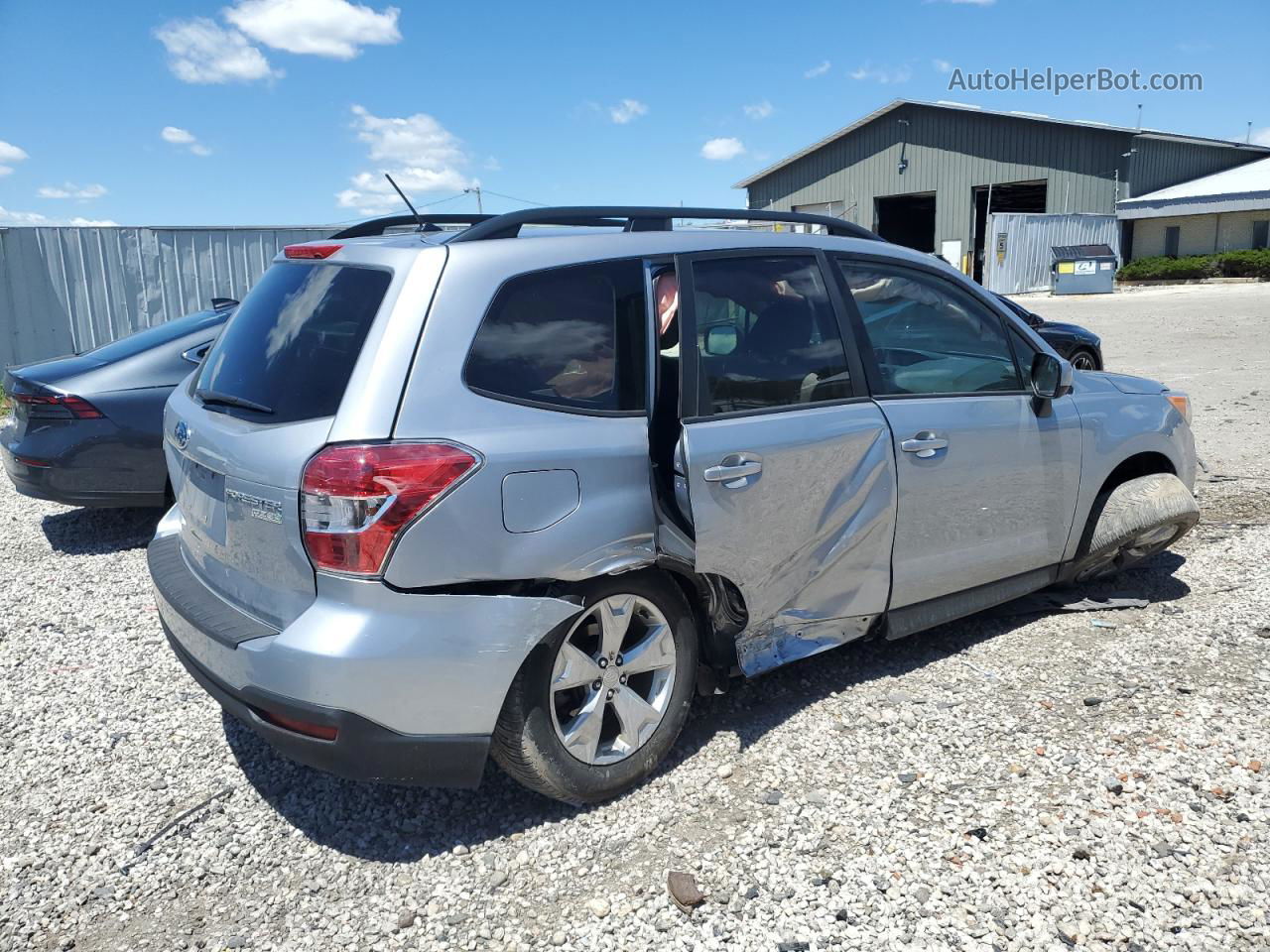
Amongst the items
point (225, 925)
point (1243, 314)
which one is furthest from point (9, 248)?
point (1243, 314)

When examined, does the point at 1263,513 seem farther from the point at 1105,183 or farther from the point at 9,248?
the point at 1105,183

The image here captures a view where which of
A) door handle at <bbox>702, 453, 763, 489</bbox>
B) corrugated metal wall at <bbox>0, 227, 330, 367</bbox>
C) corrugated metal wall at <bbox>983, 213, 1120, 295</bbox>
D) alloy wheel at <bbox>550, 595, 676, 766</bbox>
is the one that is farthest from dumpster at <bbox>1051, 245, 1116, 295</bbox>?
alloy wheel at <bbox>550, 595, 676, 766</bbox>

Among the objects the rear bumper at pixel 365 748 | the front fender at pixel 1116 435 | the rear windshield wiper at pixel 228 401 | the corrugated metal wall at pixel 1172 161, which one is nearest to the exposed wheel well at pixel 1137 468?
the front fender at pixel 1116 435

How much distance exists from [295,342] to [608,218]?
112 centimetres

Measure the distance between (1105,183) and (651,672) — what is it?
39.3 meters

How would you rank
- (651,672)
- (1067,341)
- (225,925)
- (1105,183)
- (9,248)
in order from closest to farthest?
(225,925) < (651,672) < (1067,341) < (9,248) < (1105,183)

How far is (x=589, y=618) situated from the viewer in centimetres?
305

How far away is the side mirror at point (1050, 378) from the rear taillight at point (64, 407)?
5.40 meters

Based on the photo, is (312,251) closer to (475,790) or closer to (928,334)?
(475,790)

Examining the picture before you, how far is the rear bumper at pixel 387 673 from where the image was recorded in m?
2.62

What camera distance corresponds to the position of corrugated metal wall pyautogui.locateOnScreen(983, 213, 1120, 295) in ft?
112

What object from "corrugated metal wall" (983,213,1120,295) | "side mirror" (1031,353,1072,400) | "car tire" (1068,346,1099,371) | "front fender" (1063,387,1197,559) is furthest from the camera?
"corrugated metal wall" (983,213,1120,295)

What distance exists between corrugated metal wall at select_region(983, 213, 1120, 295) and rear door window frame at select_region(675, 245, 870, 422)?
32983 mm

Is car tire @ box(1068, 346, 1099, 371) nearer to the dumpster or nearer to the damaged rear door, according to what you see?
the damaged rear door
